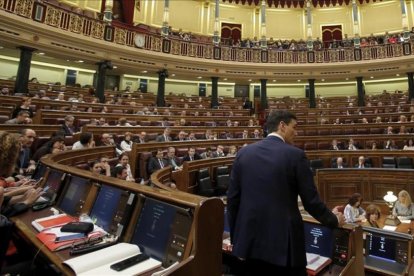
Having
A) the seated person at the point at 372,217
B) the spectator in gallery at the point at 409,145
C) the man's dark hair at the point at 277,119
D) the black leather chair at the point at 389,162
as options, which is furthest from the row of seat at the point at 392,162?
the man's dark hair at the point at 277,119

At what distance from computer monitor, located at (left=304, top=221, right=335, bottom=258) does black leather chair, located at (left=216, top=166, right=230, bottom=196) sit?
399 centimetres

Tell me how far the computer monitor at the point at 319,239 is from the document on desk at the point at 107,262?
3.06 ft

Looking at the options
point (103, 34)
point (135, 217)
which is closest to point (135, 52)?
point (103, 34)

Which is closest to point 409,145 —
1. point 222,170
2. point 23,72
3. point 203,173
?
point 222,170

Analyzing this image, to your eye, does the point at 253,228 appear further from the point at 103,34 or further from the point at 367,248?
the point at 103,34

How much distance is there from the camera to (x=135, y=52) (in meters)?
10.3

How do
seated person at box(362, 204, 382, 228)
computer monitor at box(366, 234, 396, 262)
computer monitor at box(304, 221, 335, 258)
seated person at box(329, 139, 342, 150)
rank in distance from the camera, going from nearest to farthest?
computer monitor at box(304, 221, 335, 258), computer monitor at box(366, 234, 396, 262), seated person at box(362, 204, 382, 228), seated person at box(329, 139, 342, 150)

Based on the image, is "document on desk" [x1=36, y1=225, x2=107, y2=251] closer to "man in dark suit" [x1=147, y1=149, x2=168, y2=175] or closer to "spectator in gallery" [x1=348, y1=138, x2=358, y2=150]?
"man in dark suit" [x1=147, y1=149, x2=168, y2=175]

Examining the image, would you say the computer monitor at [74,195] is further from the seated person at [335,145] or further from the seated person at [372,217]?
the seated person at [335,145]

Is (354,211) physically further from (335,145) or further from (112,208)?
(335,145)

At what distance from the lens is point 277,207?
4.44ft

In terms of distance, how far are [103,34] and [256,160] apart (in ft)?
31.5

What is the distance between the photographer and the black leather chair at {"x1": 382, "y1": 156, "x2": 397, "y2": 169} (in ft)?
20.5

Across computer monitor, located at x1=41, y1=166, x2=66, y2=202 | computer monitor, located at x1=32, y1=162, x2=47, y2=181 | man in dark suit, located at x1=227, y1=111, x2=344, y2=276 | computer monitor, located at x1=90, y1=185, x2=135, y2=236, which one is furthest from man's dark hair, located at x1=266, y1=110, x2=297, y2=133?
computer monitor, located at x1=32, y1=162, x2=47, y2=181
